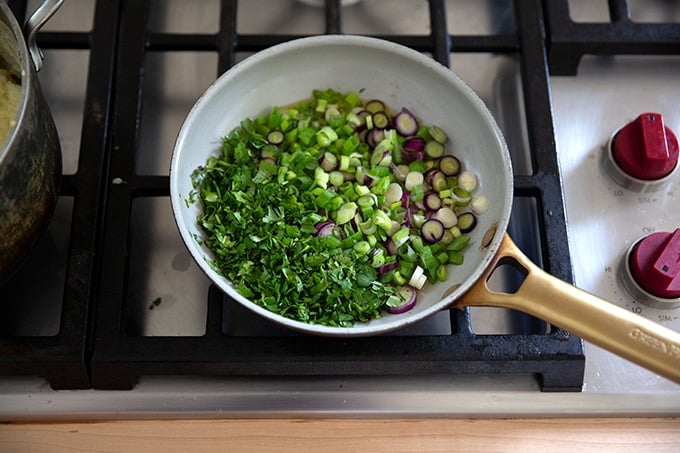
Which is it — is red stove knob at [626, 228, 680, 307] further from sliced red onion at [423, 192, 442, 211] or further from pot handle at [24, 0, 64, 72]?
pot handle at [24, 0, 64, 72]

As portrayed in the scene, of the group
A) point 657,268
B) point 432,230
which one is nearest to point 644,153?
point 657,268

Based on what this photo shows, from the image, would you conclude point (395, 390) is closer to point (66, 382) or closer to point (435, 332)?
point (435, 332)

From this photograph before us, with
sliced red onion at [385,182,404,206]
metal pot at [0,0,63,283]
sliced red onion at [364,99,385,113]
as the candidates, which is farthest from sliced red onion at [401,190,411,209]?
metal pot at [0,0,63,283]

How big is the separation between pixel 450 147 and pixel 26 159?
1.40 ft

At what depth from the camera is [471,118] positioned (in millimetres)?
809

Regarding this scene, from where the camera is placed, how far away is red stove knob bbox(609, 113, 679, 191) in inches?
30.6

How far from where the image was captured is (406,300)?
75cm

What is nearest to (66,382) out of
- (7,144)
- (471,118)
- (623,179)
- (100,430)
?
(100,430)

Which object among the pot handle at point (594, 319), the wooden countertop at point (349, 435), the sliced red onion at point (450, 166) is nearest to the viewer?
the pot handle at point (594, 319)

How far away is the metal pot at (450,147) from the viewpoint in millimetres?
638

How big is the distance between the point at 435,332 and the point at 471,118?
0.22 meters

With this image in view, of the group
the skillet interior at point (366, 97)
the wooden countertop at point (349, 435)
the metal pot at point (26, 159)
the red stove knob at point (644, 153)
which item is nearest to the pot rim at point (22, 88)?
the metal pot at point (26, 159)

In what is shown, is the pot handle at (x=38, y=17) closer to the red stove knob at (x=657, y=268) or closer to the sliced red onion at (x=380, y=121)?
the sliced red onion at (x=380, y=121)

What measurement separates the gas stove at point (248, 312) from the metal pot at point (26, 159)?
6 centimetres
